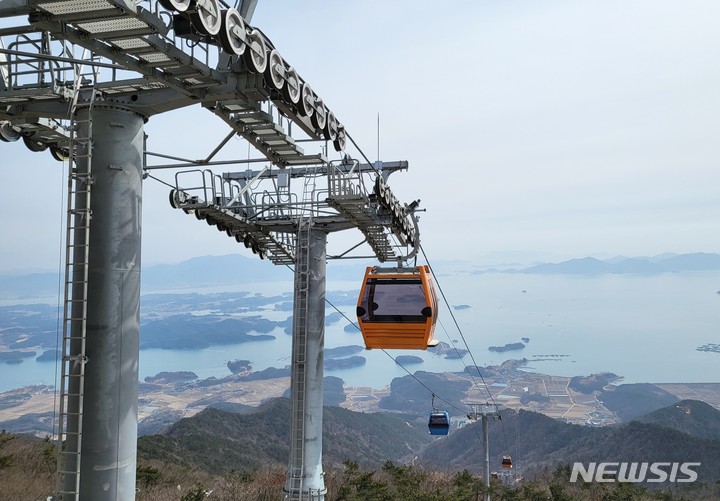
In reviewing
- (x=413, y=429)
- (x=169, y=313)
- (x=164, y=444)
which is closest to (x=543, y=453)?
(x=413, y=429)

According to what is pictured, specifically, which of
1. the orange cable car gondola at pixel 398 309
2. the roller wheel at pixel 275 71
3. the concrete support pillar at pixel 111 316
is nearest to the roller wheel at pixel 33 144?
the concrete support pillar at pixel 111 316

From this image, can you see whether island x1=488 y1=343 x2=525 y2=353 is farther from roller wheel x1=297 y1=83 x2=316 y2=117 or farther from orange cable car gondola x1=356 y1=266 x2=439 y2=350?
roller wheel x1=297 y1=83 x2=316 y2=117

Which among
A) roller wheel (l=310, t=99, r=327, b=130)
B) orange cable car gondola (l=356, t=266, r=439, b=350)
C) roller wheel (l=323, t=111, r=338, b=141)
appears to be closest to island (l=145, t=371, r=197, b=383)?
orange cable car gondola (l=356, t=266, r=439, b=350)

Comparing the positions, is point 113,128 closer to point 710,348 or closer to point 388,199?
point 388,199

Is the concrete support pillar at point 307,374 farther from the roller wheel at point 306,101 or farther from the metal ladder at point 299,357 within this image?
the roller wheel at point 306,101

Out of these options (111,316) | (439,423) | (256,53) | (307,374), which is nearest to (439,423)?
(439,423)

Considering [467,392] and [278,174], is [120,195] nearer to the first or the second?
[278,174]
